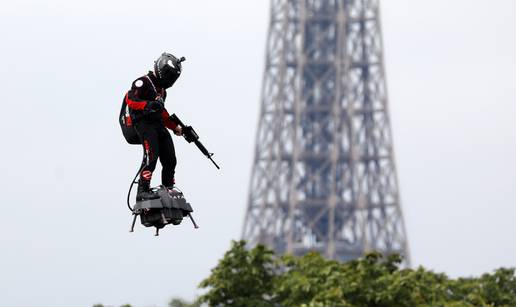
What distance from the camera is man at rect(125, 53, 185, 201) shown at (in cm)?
2573

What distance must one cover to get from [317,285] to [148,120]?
6088 centimetres

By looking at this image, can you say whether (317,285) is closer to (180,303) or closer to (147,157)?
(180,303)

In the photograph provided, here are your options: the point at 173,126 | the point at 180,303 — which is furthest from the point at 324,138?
the point at 173,126

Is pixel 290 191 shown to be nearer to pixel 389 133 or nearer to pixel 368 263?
pixel 389 133

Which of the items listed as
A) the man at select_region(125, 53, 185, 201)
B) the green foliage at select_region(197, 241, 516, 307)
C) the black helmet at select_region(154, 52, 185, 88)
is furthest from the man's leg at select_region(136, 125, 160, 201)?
the green foliage at select_region(197, 241, 516, 307)

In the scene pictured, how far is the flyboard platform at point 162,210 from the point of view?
84.6 feet

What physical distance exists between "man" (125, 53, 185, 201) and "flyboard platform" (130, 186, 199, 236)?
0.40 feet

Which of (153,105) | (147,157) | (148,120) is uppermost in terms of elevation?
(153,105)

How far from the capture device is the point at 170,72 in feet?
84.9

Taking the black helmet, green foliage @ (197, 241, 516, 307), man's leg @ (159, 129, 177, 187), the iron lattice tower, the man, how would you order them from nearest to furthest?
the man < the black helmet < man's leg @ (159, 129, 177, 187) < green foliage @ (197, 241, 516, 307) < the iron lattice tower

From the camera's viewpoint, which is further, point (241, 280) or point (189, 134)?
point (241, 280)

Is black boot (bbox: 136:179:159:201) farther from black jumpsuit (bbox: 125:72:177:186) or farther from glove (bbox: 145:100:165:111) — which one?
glove (bbox: 145:100:165:111)

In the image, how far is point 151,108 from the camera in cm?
2562

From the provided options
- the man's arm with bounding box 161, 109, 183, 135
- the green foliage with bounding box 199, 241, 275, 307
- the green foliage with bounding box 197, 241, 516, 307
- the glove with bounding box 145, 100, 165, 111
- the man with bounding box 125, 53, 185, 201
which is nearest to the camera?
the glove with bounding box 145, 100, 165, 111
